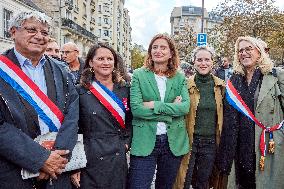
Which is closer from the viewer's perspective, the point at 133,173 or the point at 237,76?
the point at 133,173

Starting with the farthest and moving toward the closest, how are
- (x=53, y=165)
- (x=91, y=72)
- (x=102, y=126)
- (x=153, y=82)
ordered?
1. (x=153, y=82)
2. (x=91, y=72)
3. (x=102, y=126)
4. (x=53, y=165)

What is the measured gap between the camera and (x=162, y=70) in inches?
172

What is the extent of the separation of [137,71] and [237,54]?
4.20ft

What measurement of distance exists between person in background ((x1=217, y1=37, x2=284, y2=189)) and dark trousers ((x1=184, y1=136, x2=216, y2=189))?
14 centimetres

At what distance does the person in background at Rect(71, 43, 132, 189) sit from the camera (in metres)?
3.72

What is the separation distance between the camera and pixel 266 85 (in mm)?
4309

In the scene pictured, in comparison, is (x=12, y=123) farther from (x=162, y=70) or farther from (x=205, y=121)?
(x=205, y=121)

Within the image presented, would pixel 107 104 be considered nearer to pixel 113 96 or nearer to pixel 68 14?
pixel 113 96

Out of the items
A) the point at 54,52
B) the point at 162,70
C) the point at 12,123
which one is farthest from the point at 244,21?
the point at 12,123

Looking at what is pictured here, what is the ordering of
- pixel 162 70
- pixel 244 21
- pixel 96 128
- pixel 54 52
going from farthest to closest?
pixel 244 21, pixel 54 52, pixel 162 70, pixel 96 128

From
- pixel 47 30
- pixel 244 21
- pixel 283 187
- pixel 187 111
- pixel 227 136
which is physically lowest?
pixel 283 187

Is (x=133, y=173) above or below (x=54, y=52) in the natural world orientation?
below

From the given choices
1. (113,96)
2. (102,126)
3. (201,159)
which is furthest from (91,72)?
(201,159)

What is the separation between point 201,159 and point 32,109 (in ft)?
7.61
